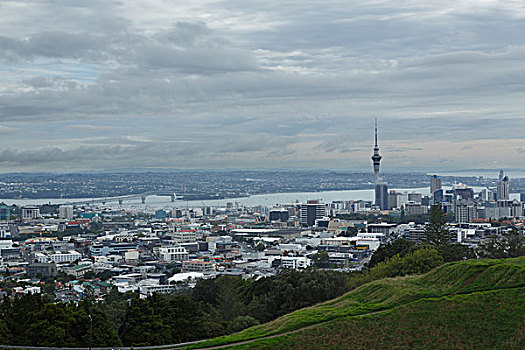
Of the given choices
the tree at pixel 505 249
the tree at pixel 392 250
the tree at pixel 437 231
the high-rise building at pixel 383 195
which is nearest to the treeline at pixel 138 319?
the tree at pixel 392 250

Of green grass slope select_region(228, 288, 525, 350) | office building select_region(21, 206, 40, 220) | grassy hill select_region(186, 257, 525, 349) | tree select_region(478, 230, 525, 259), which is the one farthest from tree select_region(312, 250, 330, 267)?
office building select_region(21, 206, 40, 220)

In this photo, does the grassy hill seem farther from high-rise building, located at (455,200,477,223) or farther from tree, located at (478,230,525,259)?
high-rise building, located at (455,200,477,223)

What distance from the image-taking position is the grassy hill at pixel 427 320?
15.8 m

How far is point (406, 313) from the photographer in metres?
17.1

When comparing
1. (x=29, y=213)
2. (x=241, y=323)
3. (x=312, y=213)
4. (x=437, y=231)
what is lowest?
(x=29, y=213)

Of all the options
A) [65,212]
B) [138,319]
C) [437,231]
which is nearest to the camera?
[138,319]

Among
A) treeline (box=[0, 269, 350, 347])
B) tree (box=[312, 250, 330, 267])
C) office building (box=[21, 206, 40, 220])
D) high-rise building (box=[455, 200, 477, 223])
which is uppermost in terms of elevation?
treeline (box=[0, 269, 350, 347])

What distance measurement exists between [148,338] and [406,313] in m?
7.19

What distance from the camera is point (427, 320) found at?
16594 millimetres

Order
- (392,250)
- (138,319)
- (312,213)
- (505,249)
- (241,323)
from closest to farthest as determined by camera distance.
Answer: (138,319) → (241,323) → (505,249) → (392,250) → (312,213)

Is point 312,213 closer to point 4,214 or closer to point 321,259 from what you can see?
point 321,259

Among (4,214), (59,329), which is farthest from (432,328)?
(4,214)

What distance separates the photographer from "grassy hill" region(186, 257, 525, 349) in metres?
Answer: 15.8

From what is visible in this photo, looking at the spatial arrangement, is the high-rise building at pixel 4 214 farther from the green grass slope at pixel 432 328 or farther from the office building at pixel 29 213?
the green grass slope at pixel 432 328
